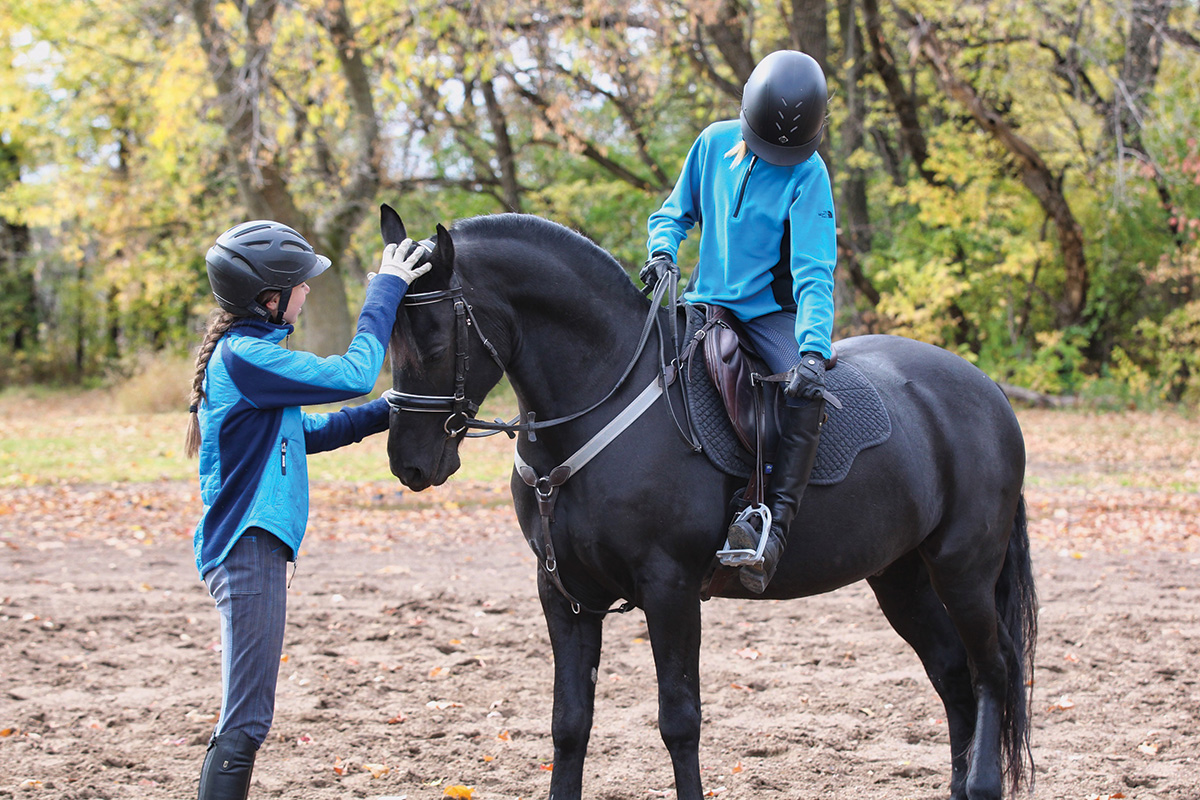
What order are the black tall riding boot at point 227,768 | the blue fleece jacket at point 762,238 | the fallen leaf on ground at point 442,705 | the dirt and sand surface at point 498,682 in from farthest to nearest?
1. the fallen leaf on ground at point 442,705
2. the dirt and sand surface at point 498,682
3. the blue fleece jacket at point 762,238
4. the black tall riding boot at point 227,768

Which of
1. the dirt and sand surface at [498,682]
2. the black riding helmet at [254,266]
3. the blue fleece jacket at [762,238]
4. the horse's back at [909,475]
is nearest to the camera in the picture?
the black riding helmet at [254,266]

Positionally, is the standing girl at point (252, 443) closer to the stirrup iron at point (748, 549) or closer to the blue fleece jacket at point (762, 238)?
the blue fleece jacket at point (762, 238)

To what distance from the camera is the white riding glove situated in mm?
2857

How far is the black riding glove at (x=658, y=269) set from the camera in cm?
336

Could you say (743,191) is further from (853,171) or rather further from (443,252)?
(853,171)

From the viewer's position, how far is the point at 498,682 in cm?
516

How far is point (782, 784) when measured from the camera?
3855 millimetres

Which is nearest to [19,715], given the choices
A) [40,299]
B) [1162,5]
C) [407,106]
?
[407,106]

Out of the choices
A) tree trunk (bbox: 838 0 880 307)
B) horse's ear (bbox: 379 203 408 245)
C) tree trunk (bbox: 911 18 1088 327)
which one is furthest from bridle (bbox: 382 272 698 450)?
tree trunk (bbox: 838 0 880 307)

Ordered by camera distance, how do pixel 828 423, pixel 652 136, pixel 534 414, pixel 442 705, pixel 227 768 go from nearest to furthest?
1. pixel 227 768
2. pixel 534 414
3. pixel 828 423
4. pixel 442 705
5. pixel 652 136

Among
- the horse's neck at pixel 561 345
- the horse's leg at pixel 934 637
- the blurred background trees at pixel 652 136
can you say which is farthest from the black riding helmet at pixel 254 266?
the blurred background trees at pixel 652 136

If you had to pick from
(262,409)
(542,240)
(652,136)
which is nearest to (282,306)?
(262,409)

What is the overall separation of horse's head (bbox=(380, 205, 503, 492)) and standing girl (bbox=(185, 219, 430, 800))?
0.07m

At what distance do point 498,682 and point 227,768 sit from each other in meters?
2.44
